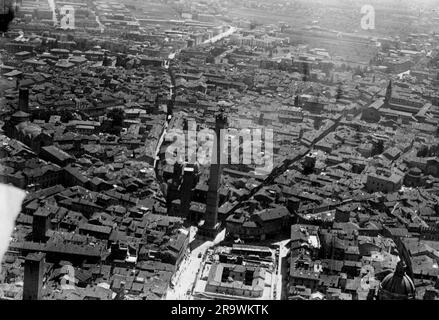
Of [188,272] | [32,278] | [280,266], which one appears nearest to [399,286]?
[280,266]

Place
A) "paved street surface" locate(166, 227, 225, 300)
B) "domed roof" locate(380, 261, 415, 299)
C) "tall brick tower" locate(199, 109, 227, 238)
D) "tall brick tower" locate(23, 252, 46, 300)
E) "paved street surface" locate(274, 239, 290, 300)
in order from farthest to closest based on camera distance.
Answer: "tall brick tower" locate(199, 109, 227, 238), "paved street surface" locate(274, 239, 290, 300), "paved street surface" locate(166, 227, 225, 300), "tall brick tower" locate(23, 252, 46, 300), "domed roof" locate(380, 261, 415, 299)

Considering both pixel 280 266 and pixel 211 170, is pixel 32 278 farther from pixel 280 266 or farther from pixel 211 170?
pixel 211 170

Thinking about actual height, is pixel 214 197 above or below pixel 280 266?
above

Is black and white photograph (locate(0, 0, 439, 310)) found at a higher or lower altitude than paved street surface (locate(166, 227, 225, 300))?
higher

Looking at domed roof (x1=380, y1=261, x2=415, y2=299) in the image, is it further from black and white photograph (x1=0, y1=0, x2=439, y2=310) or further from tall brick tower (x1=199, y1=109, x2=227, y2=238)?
tall brick tower (x1=199, y1=109, x2=227, y2=238)

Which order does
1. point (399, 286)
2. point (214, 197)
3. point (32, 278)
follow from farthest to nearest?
1. point (214, 197)
2. point (32, 278)
3. point (399, 286)

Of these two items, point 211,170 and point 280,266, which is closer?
point 280,266

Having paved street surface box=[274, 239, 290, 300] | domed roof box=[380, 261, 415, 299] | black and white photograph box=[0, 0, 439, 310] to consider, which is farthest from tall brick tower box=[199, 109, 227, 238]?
domed roof box=[380, 261, 415, 299]

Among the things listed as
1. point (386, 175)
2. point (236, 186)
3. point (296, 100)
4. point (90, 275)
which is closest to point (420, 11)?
point (296, 100)
